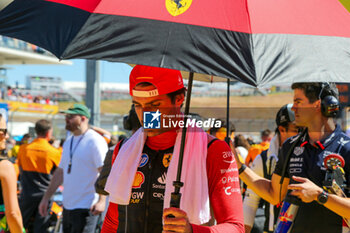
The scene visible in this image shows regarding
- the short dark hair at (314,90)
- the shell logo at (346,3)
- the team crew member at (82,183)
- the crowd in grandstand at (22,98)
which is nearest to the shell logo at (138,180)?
the shell logo at (346,3)

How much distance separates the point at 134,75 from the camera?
240 centimetres

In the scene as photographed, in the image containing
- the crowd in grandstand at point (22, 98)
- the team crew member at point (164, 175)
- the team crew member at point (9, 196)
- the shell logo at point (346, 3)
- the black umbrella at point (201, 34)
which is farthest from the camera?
the crowd in grandstand at point (22, 98)

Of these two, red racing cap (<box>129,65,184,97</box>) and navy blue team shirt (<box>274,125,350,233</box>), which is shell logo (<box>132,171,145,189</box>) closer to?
red racing cap (<box>129,65,184,97</box>)

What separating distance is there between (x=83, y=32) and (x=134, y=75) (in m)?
0.42

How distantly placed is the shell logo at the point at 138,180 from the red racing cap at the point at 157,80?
38 centimetres

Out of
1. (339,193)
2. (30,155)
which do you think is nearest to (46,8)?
(339,193)

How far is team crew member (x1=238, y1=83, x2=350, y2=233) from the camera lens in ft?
9.23

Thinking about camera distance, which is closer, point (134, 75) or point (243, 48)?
point (243, 48)

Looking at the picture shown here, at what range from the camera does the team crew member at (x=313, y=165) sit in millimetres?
2812

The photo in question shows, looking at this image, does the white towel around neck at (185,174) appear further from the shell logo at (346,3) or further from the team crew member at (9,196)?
the team crew member at (9,196)

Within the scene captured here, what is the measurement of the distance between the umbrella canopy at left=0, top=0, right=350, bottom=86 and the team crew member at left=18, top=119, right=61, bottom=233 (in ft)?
18.4

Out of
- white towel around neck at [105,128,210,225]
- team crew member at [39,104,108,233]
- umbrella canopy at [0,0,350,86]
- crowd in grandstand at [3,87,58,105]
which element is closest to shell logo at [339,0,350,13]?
umbrella canopy at [0,0,350,86]

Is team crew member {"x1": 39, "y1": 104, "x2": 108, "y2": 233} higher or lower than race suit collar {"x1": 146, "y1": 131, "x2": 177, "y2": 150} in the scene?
lower

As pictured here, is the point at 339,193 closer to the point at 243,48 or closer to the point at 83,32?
the point at 243,48
